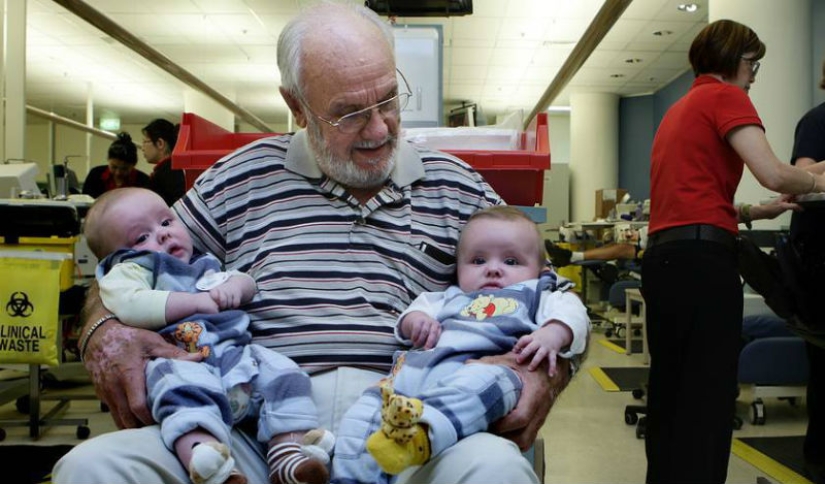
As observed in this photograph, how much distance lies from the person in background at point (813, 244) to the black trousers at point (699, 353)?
45 centimetres

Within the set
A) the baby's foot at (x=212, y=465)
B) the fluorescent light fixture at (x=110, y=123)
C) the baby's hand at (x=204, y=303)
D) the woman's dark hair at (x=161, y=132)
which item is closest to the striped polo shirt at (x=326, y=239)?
the baby's hand at (x=204, y=303)

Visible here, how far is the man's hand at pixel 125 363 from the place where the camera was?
1.21 m

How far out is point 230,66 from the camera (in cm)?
1122

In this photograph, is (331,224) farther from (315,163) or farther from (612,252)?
(612,252)

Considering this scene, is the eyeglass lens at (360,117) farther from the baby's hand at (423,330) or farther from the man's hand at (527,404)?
the man's hand at (527,404)

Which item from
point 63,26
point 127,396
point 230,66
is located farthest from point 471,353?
point 230,66

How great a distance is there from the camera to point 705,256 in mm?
2025

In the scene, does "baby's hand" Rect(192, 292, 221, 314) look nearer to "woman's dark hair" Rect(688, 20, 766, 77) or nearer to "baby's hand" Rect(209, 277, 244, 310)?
"baby's hand" Rect(209, 277, 244, 310)

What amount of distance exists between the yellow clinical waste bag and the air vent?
192 centimetres

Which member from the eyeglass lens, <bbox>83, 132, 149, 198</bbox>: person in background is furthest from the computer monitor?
the eyeglass lens

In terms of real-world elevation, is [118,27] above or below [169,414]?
above

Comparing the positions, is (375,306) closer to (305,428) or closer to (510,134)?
(305,428)

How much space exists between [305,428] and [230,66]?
1085 centimetres

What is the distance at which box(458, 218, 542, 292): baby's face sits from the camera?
4.90ft
